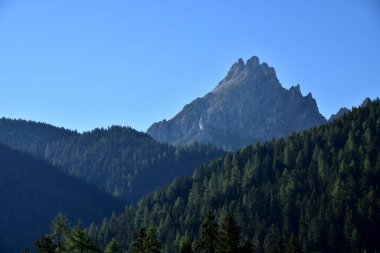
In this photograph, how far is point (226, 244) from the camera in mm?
68438

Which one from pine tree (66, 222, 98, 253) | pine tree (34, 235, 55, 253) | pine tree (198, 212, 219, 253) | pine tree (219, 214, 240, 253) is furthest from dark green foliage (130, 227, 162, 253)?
pine tree (34, 235, 55, 253)

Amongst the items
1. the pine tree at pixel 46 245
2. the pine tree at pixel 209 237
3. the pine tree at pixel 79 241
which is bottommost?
the pine tree at pixel 46 245

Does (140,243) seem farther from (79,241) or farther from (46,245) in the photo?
(46,245)

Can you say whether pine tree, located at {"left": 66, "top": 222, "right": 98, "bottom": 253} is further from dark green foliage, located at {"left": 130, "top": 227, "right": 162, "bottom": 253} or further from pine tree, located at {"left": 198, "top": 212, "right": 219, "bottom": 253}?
pine tree, located at {"left": 198, "top": 212, "right": 219, "bottom": 253}

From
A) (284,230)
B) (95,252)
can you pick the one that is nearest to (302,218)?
(284,230)

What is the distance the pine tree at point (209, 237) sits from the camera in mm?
69625

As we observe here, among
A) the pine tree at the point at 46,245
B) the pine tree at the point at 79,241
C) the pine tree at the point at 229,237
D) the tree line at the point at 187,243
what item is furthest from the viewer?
the pine tree at the point at 79,241

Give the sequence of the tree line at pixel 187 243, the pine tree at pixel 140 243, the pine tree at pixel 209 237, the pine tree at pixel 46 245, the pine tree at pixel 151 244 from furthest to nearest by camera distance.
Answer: the pine tree at pixel 46 245
the pine tree at pixel 140 243
the pine tree at pixel 151 244
the pine tree at pixel 209 237
the tree line at pixel 187 243

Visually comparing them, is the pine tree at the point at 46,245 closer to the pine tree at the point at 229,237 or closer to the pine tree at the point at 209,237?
the pine tree at the point at 209,237

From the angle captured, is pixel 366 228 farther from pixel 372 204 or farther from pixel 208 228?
pixel 208 228

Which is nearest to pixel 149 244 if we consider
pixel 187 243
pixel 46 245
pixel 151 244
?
pixel 151 244

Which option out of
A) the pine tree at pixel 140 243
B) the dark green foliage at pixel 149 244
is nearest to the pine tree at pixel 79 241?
the pine tree at pixel 140 243

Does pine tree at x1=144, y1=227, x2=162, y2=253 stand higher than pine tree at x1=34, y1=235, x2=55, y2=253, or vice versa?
pine tree at x1=144, y1=227, x2=162, y2=253

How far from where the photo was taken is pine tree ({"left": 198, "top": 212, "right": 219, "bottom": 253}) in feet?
228
